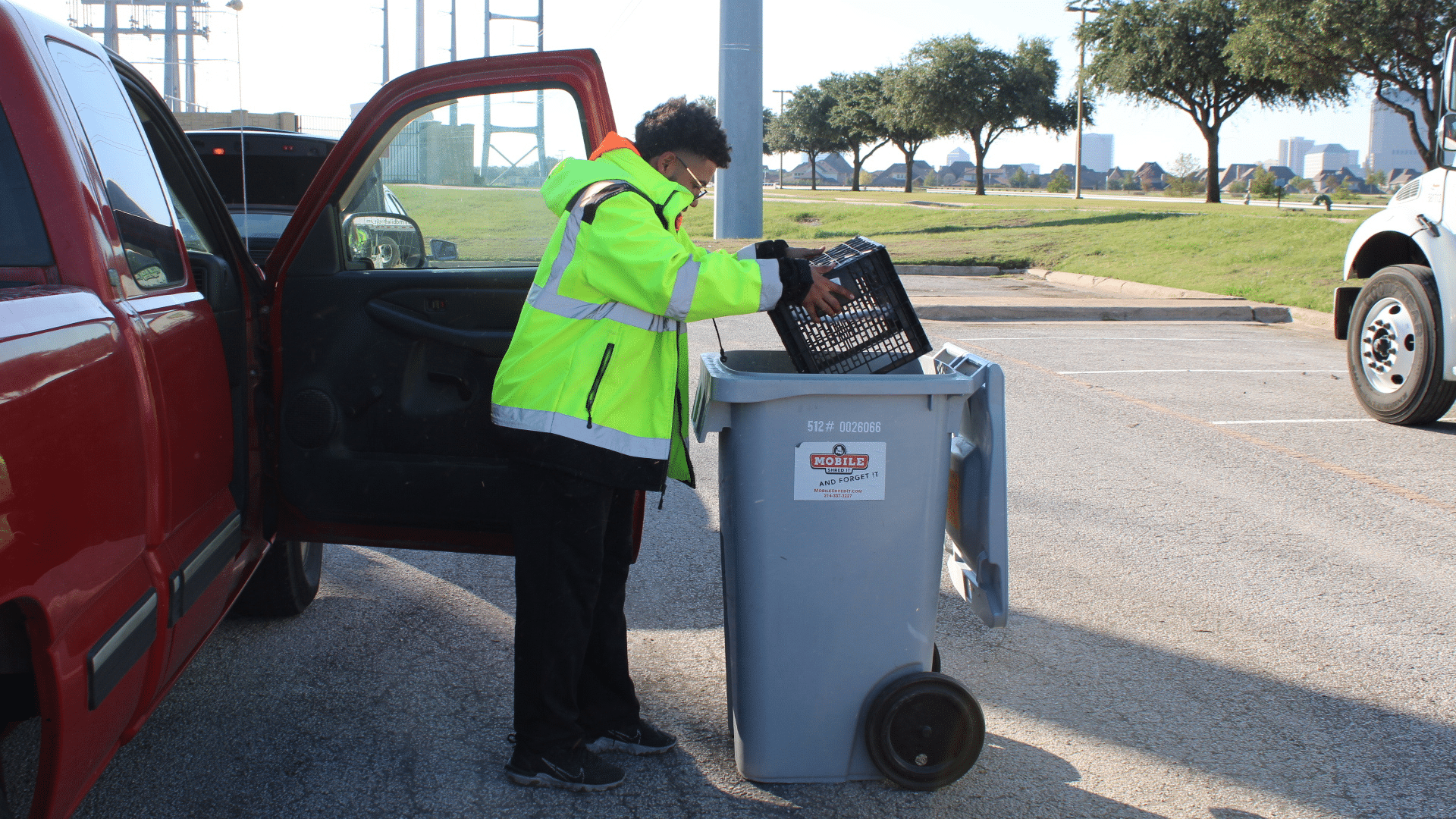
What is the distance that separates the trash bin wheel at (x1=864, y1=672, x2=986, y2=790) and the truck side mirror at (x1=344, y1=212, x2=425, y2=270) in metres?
1.94

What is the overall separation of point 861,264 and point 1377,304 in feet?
20.4

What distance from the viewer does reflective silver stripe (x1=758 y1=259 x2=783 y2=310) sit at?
8.48ft

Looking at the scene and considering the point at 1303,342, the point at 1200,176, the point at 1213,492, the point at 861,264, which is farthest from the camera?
the point at 1200,176

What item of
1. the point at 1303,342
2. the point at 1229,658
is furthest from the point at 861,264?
the point at 1303,342

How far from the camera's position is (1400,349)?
24.1ft

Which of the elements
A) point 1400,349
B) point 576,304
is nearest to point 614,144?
point 576,304

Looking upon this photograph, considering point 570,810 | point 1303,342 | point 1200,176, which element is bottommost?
point 570,810

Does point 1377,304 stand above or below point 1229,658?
above

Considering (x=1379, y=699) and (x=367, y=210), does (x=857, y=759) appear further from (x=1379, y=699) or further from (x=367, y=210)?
(x=367, y=210)

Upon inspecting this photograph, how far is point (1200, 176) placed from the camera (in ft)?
229

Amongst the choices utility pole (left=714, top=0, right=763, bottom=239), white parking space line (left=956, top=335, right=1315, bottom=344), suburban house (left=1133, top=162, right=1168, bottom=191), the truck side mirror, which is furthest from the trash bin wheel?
suburban house (left=1133, top=162, right=1168, bottom=191)

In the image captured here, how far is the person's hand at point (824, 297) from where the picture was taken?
266 centimetres

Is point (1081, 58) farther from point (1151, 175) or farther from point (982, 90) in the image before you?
point (1151, 175)

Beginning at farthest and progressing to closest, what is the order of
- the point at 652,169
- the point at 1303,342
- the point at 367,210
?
the point at 1303,342 < the point at 367,210 < the point at 652,169
